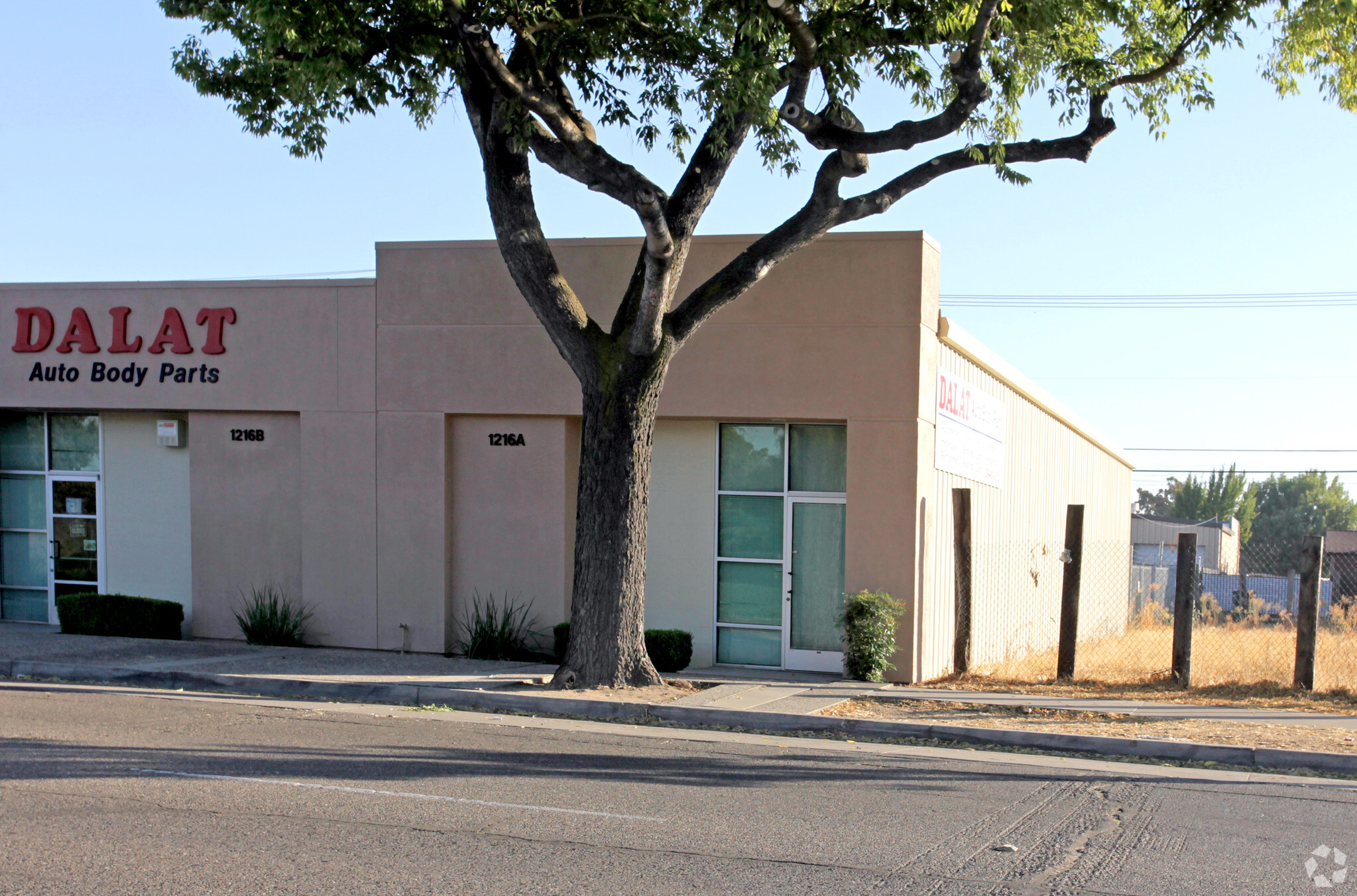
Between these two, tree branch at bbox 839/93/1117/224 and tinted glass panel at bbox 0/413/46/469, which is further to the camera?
tinted glass panel at bbox 0/413/46/469

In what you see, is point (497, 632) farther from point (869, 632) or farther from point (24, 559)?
point (24, 559)

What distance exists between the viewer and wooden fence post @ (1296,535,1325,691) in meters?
13.1

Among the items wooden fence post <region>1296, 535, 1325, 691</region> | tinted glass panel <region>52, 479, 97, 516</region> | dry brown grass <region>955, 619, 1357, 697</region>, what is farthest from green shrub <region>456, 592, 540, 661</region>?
wooden fence post <region>1296, 535, 1325, 691</region>

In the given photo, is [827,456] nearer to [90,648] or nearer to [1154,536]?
[90,648]

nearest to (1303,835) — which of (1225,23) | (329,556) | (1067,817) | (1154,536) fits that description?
(1067,817)

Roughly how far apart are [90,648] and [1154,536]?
45.5 meters

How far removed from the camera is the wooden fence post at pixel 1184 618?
13.5m

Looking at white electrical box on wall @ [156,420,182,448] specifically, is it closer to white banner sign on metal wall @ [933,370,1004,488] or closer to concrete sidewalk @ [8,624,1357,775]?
concrete sidewalk @ [8,624,1357,775]

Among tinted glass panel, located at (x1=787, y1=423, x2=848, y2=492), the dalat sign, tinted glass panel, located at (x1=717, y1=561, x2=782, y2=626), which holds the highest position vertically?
the dalat sign

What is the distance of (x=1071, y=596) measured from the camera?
47.4 ft

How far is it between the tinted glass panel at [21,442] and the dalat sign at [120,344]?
1.09 metres

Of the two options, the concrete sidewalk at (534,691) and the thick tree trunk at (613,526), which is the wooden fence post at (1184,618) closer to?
the concrete sidewalk at (534,691)

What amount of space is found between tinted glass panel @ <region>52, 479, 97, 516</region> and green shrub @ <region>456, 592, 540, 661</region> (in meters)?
6.47

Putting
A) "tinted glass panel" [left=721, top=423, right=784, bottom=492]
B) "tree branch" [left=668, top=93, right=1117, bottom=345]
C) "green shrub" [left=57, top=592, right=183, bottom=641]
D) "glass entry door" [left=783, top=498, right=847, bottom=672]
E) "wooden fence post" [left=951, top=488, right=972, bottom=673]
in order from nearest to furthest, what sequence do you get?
"tree branch" [left=668, top=93, right=1117, bottom=345], "glass entry door" [left=783, top=498, right=847, bottom=672], "wooden fence post" [left=951, top=488, right=972, bottom=673], "tinted glass panel" [left=721, top=423, right=784, bottom=492], "green shrub" [left=57, top=592, right=183, bottom=641]
